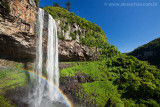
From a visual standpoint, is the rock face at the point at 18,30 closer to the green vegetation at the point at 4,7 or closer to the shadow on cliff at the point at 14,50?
the shadow on cliff at the point at 14,50

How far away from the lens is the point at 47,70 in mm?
15398

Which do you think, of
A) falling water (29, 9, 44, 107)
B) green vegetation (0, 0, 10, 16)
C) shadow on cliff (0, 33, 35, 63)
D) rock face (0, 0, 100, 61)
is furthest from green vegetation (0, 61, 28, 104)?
green vegetation (0, 0, 10, 16)

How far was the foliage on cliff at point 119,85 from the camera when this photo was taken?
11.3 meters

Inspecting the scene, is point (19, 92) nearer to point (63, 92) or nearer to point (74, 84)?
point (63, 92)

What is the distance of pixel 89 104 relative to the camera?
11.8 m

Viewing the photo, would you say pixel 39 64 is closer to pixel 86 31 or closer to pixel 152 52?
pixel 86 31

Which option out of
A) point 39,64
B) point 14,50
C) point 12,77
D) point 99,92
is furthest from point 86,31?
point 12,77

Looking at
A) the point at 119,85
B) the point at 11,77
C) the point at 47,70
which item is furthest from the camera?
the point at 47,70

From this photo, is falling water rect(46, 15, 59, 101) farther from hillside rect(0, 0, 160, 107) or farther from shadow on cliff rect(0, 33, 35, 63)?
shadow on cliff rect(0, 33, 35, 63)

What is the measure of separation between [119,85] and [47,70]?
14064 millimetres

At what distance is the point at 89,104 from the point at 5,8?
672 inches

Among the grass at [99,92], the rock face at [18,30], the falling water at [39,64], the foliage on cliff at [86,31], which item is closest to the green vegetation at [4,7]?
the rock face at [18,30]

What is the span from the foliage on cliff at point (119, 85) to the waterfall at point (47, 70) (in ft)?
7.84

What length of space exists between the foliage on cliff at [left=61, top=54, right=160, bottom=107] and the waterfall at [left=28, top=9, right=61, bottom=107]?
239cm
